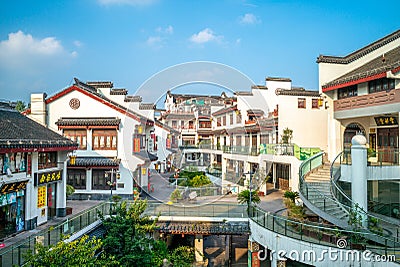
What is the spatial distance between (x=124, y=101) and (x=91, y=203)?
9687 millimetres

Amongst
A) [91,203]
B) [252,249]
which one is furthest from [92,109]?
[252,249]

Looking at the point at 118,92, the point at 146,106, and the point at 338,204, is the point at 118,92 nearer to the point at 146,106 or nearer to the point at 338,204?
the point at 146,106

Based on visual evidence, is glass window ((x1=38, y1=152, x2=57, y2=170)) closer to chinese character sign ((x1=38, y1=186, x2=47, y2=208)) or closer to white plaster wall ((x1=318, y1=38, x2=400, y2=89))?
chinese character sign ((x1=38, y1=186, x2=47, y2=208))

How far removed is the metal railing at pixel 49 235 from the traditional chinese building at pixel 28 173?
1.59 metres

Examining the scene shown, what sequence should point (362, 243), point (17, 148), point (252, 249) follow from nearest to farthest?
1. point (362, 243)
2. point (17, 148)
3. point (252, 249)

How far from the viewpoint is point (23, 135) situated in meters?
13.8

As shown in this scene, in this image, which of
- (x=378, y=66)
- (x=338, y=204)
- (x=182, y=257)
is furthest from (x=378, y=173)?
(x=182, y=257)

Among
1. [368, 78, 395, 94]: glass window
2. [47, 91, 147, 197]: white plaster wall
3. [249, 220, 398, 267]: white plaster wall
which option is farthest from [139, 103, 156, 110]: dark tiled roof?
[368, 78, 395, 94]: glass window

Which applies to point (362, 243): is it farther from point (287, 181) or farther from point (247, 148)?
point (247, 148)

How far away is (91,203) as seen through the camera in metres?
20.1

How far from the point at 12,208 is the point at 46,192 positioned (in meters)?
2.47

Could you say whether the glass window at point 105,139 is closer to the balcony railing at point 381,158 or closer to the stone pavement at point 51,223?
the stone pavement at point 51,223

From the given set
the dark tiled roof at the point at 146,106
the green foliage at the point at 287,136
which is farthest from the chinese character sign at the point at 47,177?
the green foliage at the point at 287,136

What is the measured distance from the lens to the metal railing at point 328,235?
9641 mm
